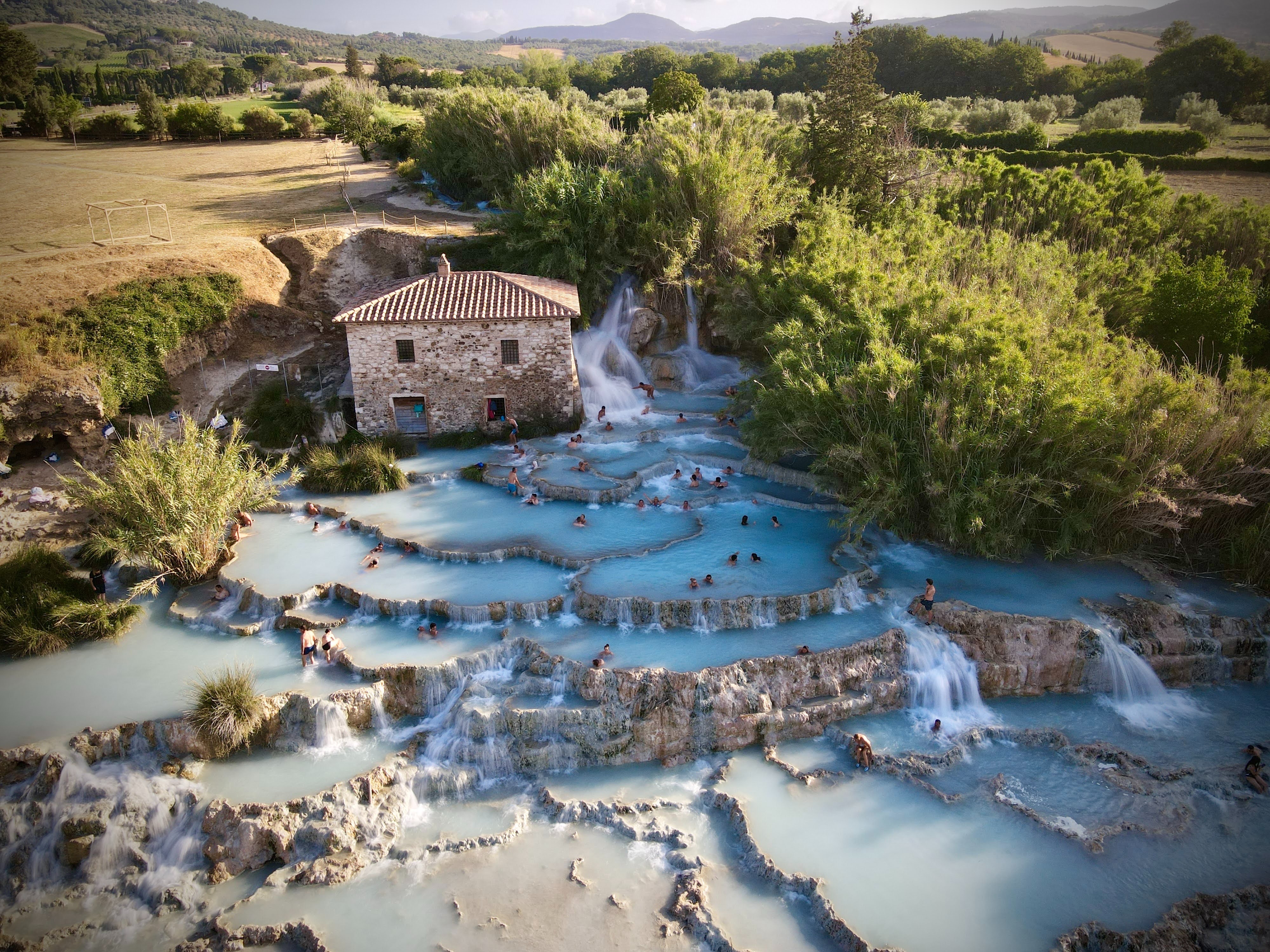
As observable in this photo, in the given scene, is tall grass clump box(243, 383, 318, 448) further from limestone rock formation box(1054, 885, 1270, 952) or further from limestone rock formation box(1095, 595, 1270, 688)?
limestone rock formation box(1054, 885, 1270, 952)

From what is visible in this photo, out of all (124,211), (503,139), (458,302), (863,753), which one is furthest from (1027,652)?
(124,211)

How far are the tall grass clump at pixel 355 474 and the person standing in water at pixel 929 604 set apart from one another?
16.9 m

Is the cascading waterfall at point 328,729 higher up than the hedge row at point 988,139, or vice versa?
the hedge row at point 988,139

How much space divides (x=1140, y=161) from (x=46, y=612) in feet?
182

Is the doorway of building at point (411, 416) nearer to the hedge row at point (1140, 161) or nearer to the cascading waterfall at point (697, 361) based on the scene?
the cascading waterfall at point (697, 361)

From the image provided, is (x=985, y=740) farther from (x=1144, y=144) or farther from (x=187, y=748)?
(x=1144, y=144)

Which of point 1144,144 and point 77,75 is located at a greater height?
point 77,75

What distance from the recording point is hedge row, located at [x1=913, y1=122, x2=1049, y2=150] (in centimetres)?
5028

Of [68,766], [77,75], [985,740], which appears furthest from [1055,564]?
[77,75]

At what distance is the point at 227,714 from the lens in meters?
16.9

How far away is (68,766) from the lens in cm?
1612

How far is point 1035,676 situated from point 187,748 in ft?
64.2

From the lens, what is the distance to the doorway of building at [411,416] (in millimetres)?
29891

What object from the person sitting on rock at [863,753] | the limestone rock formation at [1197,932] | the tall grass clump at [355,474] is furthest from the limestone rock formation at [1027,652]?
the tall grass clump at [355,474]
